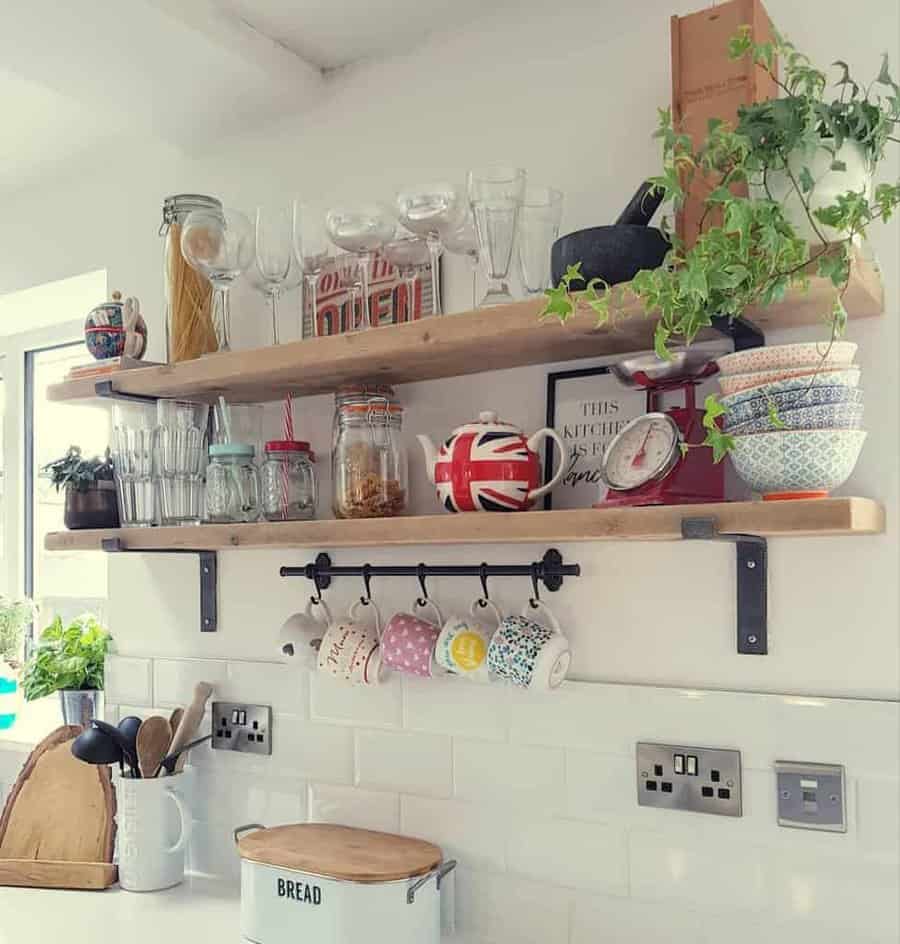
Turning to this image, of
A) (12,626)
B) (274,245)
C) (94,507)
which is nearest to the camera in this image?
(274,245)

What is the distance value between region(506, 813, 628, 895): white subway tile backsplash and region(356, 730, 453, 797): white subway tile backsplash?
15cm

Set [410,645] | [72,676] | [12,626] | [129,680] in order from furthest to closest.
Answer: [12,626]
[72,676]
[129,680]
[410,645]

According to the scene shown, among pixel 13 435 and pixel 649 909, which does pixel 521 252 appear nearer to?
pixel 649 909

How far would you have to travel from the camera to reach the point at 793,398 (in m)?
1.19

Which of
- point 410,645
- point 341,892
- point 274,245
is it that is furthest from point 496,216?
point 341,892

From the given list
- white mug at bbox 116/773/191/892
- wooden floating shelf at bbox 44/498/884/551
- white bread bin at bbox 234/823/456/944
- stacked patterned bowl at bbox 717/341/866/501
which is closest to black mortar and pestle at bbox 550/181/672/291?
stacked patterned bowl at bbox 717/341/866/501

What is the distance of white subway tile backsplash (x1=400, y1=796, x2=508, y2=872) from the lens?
1.65m

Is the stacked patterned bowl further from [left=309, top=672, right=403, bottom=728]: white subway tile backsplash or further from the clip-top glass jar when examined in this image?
the clip-top glass jar

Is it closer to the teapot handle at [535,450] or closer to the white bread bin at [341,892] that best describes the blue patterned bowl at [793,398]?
the teapot handle at [535,450]

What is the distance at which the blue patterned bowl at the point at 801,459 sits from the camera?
118 cm

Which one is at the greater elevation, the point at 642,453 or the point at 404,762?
the point at 642,453

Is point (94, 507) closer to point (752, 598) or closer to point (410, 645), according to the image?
point (410, 645)

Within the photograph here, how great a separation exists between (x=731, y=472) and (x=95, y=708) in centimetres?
158

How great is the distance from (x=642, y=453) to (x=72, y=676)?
1558 mm
